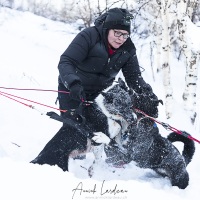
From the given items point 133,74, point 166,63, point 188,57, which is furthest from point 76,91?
point 166,63

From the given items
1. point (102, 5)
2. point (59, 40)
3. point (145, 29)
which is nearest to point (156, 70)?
point (145, 29)

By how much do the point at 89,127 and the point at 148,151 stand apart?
0.61 meters

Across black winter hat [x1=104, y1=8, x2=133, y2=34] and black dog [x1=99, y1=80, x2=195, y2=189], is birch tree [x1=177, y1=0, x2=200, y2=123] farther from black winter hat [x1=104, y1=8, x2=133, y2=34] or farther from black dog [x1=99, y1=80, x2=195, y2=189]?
black winter hat [x1=104, y1=8, x2=133, y2=34]

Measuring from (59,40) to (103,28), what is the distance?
39.6 feet

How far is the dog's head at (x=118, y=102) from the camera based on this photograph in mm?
3104

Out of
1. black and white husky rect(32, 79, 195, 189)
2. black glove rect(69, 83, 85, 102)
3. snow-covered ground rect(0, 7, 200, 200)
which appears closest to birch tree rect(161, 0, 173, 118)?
snow-covered ground rect(0, 7, 200, 200)

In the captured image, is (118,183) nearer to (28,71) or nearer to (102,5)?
(28,71)

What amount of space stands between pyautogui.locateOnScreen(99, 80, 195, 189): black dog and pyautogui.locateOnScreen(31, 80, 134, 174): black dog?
0.36 ft

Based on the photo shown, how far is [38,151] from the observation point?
4.15 meters

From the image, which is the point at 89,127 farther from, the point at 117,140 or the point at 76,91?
the point at 76,91

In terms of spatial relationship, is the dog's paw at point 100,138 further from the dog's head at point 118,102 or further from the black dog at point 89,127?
the dog's head at point 118,102

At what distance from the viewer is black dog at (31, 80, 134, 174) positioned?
3.14m

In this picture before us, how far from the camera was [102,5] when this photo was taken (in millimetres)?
17500

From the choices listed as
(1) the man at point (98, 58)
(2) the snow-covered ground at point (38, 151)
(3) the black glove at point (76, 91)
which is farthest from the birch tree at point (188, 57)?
(3) the black glove at point (76, 91)
